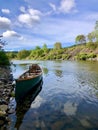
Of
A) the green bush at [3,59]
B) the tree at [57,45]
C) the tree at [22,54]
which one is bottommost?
the tree at [22,54]

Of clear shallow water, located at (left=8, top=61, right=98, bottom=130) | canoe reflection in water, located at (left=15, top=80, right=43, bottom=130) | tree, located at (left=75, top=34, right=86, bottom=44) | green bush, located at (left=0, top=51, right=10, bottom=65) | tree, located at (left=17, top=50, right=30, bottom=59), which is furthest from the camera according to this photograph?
tree, located at (left=17, top=50, right=30, bottom=59)

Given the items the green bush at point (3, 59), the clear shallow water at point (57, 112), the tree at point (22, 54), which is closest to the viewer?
the clear shallow water at point (57, 112)

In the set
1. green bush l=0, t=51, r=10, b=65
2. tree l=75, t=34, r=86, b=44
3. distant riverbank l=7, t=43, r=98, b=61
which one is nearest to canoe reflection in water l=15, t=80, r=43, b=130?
green bush l=0, t=51, r=10, b=65

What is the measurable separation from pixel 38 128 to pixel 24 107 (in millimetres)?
4630

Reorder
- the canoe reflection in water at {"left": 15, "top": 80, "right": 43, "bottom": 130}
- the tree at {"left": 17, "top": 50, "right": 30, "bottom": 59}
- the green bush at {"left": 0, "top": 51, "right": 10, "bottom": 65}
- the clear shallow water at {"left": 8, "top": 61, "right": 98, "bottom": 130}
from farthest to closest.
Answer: the tree at {"left": 17, "top": 50, "right": 30, "bottom": 59} → the green bush at {"left": 0, "top": 51, "right": 10, "bottom": 65} → the canoe reflection in water at {"left": 15, "top": 80, "right": 43, "bottom": 130} → the clear shallow water at {"left": 8, "top": 61, "right": 98, "bottom": 130}

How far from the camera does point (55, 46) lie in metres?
165

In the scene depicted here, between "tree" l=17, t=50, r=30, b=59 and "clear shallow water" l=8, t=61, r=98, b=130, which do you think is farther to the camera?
"tree" l=17, t=50, r=30, b=59

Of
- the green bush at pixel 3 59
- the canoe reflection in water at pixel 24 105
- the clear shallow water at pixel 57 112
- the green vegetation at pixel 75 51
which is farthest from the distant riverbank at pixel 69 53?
the clear shallow water at pixel 57 112

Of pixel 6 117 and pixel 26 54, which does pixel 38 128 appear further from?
pixel 26 54

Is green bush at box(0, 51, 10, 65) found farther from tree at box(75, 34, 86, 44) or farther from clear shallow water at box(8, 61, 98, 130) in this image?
tree at box(75, 34, 86, 44)

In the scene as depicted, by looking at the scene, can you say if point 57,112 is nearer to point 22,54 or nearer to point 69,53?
point 69,53

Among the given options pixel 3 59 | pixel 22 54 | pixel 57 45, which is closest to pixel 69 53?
pixel 57 45

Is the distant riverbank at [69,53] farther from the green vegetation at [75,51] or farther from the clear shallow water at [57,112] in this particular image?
the clear shallow water at [57,112]

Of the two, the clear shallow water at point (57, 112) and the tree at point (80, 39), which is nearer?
the clear shallow water at point (57, 112)
